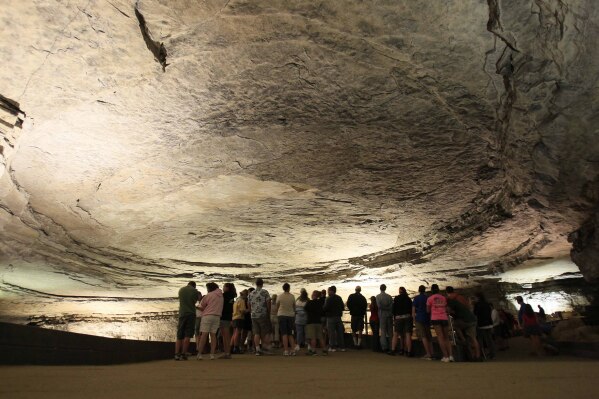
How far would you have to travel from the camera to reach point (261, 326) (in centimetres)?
773

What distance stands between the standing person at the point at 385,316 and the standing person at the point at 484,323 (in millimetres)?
1665

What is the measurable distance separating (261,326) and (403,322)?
2744mm

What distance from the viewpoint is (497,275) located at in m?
12.1

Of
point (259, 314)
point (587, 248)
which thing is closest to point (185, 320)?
point (259, 314)

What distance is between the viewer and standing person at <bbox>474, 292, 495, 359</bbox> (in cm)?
801

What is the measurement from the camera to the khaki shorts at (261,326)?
7.67 meters

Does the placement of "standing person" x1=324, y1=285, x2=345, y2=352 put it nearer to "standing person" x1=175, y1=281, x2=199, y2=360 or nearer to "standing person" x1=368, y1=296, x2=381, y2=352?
"standing person" x1=368, y1=296, x2=381, y2=352

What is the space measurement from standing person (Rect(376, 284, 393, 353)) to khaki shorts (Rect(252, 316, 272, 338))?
7.74 feet

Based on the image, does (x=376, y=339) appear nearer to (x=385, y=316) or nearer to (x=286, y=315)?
(x=385, y=316)

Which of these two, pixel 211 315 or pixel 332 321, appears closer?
pixel 211 315

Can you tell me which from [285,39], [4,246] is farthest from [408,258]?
[4,246]

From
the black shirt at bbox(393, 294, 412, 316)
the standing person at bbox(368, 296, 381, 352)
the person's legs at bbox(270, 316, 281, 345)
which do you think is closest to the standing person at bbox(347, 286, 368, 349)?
the standing person at bbox(368, 296, 381, 352)

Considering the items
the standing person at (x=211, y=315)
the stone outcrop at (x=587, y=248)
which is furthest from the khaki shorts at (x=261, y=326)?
the stone outcrop at (x=587, y=248)

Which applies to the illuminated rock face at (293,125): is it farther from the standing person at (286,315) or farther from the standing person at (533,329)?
the standing person at (533,329)
